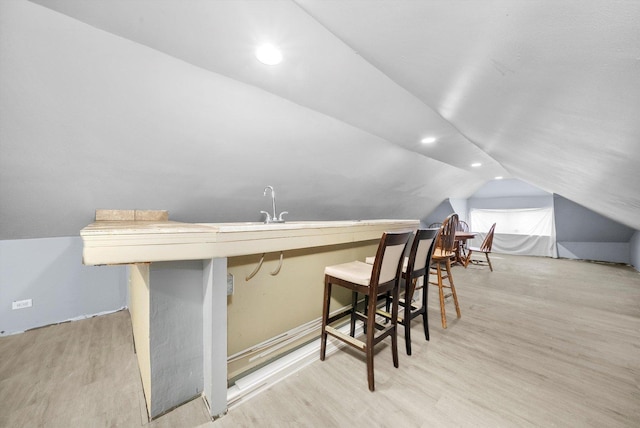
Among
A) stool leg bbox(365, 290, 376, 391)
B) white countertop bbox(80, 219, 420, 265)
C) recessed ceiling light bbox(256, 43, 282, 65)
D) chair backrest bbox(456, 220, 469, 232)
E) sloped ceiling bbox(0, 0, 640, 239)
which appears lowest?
stool leg bbox(365, 290, 376, 391)

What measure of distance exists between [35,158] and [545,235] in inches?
382

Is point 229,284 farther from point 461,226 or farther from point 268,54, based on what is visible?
point 461,226

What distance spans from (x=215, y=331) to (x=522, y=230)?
28.1ft

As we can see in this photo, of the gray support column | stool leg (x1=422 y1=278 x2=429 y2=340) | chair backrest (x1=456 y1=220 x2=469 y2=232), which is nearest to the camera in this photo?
the gray support column

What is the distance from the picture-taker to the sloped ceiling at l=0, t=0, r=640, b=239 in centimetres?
90

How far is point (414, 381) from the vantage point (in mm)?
→ 1673

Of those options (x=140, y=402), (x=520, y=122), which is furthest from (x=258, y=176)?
(x=520, y=122)

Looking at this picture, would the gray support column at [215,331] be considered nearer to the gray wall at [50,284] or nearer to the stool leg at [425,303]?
the stool leg at [425,303]

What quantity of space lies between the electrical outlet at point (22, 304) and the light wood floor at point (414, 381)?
0.29 metres

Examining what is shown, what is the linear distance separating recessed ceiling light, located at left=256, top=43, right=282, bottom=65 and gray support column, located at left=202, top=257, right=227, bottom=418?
131 cm

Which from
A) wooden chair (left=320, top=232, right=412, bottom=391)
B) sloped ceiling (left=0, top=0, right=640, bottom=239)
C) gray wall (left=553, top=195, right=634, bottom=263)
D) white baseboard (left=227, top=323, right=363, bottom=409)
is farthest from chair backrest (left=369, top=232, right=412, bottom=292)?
gray wall (left=553, top=195, right=634, bottom=263)

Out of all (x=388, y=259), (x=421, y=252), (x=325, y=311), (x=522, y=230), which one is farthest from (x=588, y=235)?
(x=325, y=311)

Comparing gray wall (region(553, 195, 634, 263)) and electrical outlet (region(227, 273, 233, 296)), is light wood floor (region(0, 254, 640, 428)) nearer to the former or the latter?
electrical outlet (region(227, 273, 233, 296))

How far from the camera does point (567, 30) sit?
0.73 m
